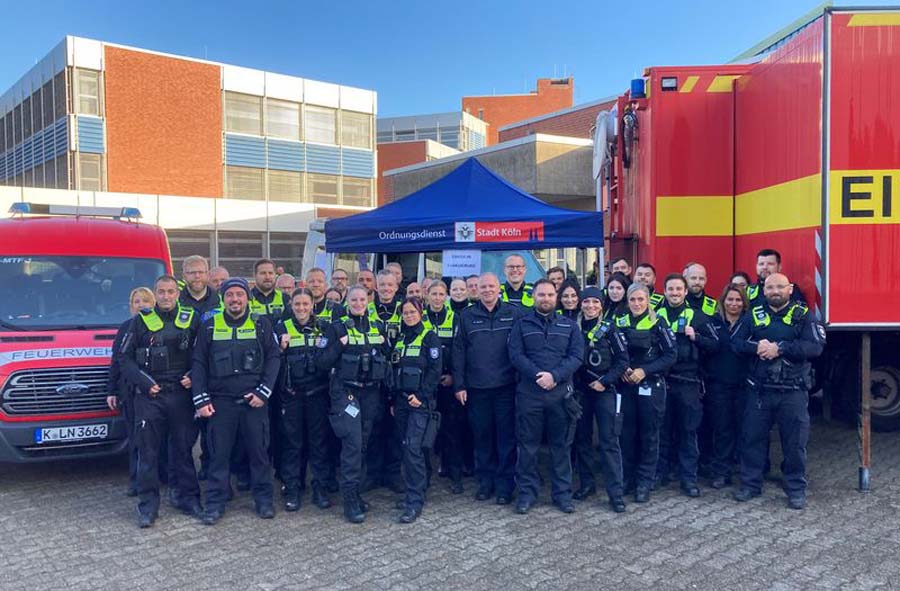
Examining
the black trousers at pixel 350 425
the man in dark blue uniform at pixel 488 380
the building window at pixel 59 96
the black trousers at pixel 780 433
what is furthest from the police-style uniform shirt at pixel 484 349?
the building window at pixel 59 96

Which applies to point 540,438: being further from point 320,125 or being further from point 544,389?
point 320,125

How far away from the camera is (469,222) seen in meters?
7.94

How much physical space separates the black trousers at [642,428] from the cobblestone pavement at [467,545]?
0.87ft

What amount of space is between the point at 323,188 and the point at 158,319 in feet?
110

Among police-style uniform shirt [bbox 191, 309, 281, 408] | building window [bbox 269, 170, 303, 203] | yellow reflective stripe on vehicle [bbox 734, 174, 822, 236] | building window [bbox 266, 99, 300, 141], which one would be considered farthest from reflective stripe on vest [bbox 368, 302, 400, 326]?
building window [bbox 266, 99, 300, 141]

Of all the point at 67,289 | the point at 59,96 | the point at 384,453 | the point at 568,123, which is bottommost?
the point at 384,453

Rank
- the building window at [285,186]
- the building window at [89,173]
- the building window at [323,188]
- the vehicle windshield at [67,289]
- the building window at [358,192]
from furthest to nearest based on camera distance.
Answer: the building window at [358,192] < the building window at [323,188] < the building window at [285,186] < the building window at [89,173] < the vehicle windshield at [67,289]

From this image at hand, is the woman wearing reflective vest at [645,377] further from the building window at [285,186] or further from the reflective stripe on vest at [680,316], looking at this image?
the building window at [285,186]

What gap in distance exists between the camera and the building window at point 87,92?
1225 inches

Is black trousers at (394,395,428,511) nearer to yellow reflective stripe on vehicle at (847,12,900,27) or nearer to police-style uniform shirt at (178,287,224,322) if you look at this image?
police-style uniform shirt at (178,287,224,322)

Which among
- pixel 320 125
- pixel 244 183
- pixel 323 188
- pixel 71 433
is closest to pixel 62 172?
pixel 244 183

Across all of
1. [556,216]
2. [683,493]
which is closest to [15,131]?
[556,216]

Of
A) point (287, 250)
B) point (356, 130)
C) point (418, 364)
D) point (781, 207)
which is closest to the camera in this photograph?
point (418, 364)

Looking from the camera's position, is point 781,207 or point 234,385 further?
point 781,207
